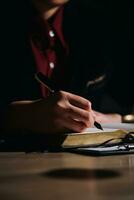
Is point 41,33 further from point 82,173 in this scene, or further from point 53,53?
point 82,173

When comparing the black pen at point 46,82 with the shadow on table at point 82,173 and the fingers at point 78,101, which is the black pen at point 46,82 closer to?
the fingers at point 78,101

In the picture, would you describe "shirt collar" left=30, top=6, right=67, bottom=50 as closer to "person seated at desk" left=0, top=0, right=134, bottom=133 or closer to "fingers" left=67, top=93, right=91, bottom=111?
"person seated at desk" left=0, top=0, right=134, bottom=133

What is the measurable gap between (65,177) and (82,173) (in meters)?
0.04

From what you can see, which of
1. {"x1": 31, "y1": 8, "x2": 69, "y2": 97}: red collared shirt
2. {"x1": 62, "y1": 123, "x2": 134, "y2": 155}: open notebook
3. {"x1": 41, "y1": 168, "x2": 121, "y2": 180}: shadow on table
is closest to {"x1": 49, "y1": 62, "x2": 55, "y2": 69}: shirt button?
{"x1": 31, "y1": 8, "x2": 69, "y2": 97}: red collared shirt

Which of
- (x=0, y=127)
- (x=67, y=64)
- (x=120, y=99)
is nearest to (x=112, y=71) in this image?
(x=120, y=99)

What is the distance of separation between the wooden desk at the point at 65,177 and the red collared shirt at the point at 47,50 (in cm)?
88

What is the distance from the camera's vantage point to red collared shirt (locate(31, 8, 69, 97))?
1692 millimetres

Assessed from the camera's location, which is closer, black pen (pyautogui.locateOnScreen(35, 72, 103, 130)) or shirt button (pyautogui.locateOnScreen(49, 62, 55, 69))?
black pen (pyautogui.locateOnScreen(35, 72, 103, 130))

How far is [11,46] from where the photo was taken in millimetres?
1725

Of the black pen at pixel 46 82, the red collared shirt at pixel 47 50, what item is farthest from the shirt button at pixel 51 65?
the black pen at pixel 46 82

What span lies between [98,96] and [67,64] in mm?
340

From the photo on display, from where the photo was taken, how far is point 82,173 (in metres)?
0.62

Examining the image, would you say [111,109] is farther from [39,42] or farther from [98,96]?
[39,42]

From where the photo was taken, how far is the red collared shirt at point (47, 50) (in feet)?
5.55
